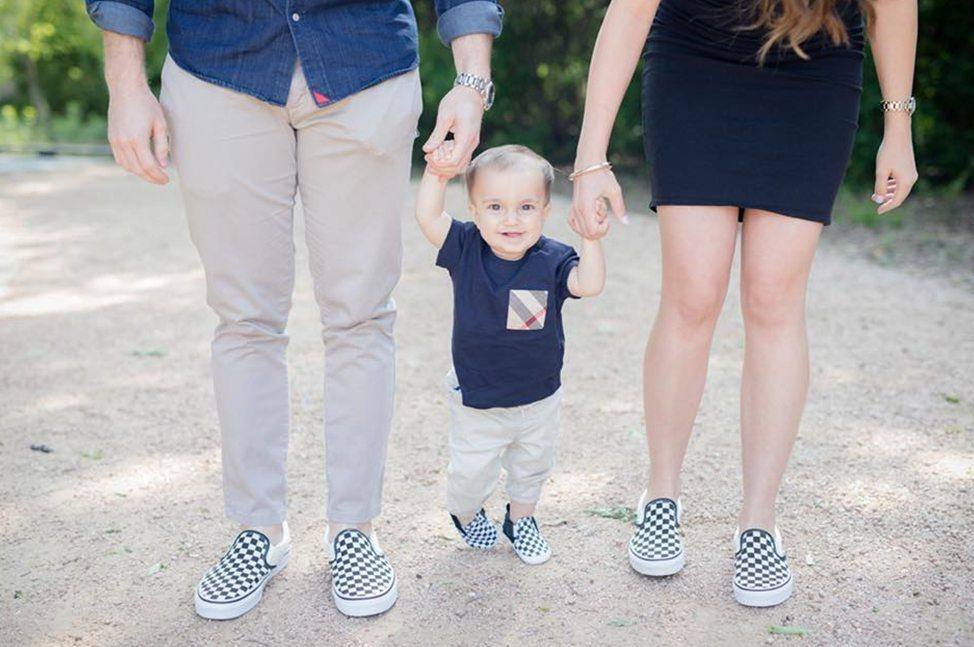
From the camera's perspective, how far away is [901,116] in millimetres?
2592

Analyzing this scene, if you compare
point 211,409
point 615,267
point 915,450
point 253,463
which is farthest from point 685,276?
point 615,267

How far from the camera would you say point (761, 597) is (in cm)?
258

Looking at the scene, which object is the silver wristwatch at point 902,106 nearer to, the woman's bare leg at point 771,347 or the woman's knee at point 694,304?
the woman's bare leg at point 771,347

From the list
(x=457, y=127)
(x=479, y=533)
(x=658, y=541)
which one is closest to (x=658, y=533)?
(x=658, y=541)

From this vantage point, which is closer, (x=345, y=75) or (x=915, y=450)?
(x=345, y=75)

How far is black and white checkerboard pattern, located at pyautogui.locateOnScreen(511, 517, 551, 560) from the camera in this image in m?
2.84

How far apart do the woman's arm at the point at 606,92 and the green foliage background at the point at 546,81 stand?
6672 mm

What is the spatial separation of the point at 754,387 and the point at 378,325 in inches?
39.9

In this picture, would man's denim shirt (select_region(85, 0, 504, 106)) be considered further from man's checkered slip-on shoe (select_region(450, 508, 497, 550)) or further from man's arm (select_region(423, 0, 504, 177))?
man's checkered slip-on shoe (select_region(450, 508, 497, 550))

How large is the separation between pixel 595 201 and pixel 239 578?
132cm

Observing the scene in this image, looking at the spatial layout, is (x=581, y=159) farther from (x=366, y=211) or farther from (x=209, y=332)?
(x=209, y=332)

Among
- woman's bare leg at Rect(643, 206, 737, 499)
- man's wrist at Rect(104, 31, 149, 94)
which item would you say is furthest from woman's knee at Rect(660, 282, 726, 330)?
man's wrist at Rect(104, 31, 149, 94)

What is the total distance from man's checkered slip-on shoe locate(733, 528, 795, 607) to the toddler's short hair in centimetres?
105

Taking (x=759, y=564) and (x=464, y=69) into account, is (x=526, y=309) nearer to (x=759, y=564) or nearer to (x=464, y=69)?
(x=464, y=69)
